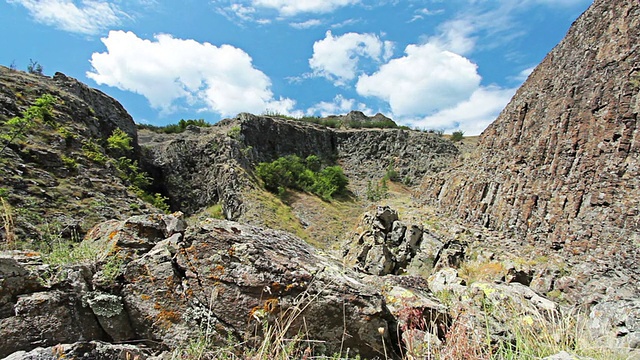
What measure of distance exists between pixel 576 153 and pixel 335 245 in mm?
14792

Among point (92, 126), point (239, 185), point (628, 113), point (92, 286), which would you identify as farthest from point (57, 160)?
point (628, 113)

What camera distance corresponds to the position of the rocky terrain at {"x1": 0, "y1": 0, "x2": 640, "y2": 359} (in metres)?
2.95

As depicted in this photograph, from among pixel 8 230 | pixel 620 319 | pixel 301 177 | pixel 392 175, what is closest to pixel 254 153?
pixel 301 177

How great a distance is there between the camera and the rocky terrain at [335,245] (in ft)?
9.68

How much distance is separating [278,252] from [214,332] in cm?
111

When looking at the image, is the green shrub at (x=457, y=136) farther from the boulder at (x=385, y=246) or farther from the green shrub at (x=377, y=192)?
Result: the boulder at (x=385, y=246)

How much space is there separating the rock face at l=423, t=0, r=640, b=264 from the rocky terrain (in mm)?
76

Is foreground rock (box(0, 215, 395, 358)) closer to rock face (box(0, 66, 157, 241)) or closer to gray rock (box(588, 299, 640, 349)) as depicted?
gray rock (box(588, 299, 640, 349))

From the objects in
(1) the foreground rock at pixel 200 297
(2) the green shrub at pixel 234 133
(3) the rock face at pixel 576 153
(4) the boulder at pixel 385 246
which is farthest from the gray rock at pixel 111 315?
(2) the green shrub at pixel 234 133

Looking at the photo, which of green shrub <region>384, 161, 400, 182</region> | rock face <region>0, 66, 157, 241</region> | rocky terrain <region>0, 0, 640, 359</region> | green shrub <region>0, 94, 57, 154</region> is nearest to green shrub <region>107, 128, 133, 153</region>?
rocky terrain <region>0, 0, 640, 359</region>

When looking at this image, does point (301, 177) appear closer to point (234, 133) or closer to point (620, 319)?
point (234, 133)

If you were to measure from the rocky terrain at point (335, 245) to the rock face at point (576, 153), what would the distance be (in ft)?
0.25

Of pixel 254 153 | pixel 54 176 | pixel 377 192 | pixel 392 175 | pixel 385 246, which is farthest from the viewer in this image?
pixel 392 175

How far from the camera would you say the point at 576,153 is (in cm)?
1283
